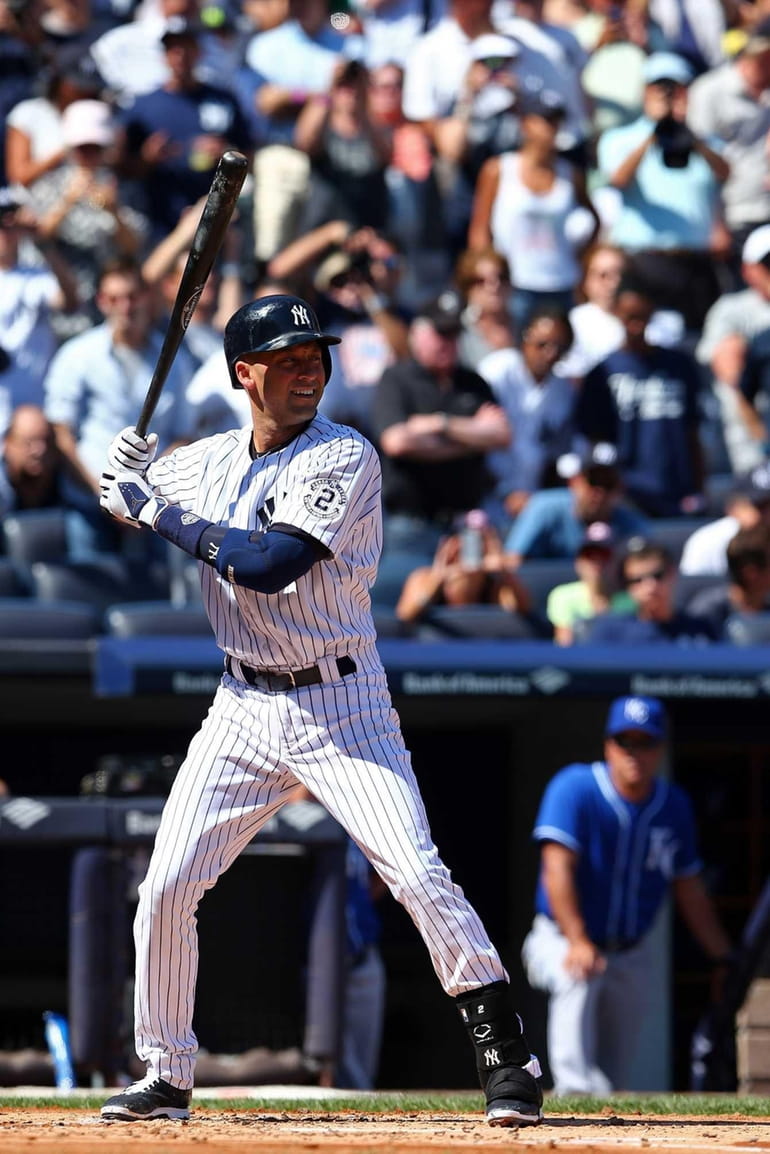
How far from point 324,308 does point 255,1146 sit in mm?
6061

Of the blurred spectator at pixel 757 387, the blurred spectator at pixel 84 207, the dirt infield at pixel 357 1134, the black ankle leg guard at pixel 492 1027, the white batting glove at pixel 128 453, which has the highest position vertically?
the blurred spectator at pixel 84 207

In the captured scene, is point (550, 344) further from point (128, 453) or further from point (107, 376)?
point (128, 453)

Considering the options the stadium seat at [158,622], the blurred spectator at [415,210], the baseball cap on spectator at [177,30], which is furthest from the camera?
the blurred spectator at [415,210]

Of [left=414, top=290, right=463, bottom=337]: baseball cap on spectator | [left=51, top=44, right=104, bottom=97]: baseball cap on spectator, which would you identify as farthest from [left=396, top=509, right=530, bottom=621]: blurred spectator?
[left=51, top=44, right=104, bottom=97]: baseball cap on spectator

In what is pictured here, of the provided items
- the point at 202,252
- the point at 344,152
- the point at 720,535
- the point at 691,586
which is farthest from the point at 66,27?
the point at 202,252

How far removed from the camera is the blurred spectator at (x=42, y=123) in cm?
941

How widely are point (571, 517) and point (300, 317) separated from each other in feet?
14.6

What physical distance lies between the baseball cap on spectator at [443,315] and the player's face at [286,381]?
4489mm

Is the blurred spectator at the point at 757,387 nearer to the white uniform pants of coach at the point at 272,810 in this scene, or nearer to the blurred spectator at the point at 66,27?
the blurred spectator at the point at 66,27

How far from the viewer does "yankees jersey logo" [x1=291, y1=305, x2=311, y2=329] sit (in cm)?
401

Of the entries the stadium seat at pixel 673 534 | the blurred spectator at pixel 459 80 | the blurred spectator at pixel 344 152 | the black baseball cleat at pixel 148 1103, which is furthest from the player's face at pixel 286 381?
the blurred spectator at pixel 459 80

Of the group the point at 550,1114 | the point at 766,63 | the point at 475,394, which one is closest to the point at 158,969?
the point at 550,1114

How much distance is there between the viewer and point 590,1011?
6922 millimetres

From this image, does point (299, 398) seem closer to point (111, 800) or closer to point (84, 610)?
point (111, 800)
